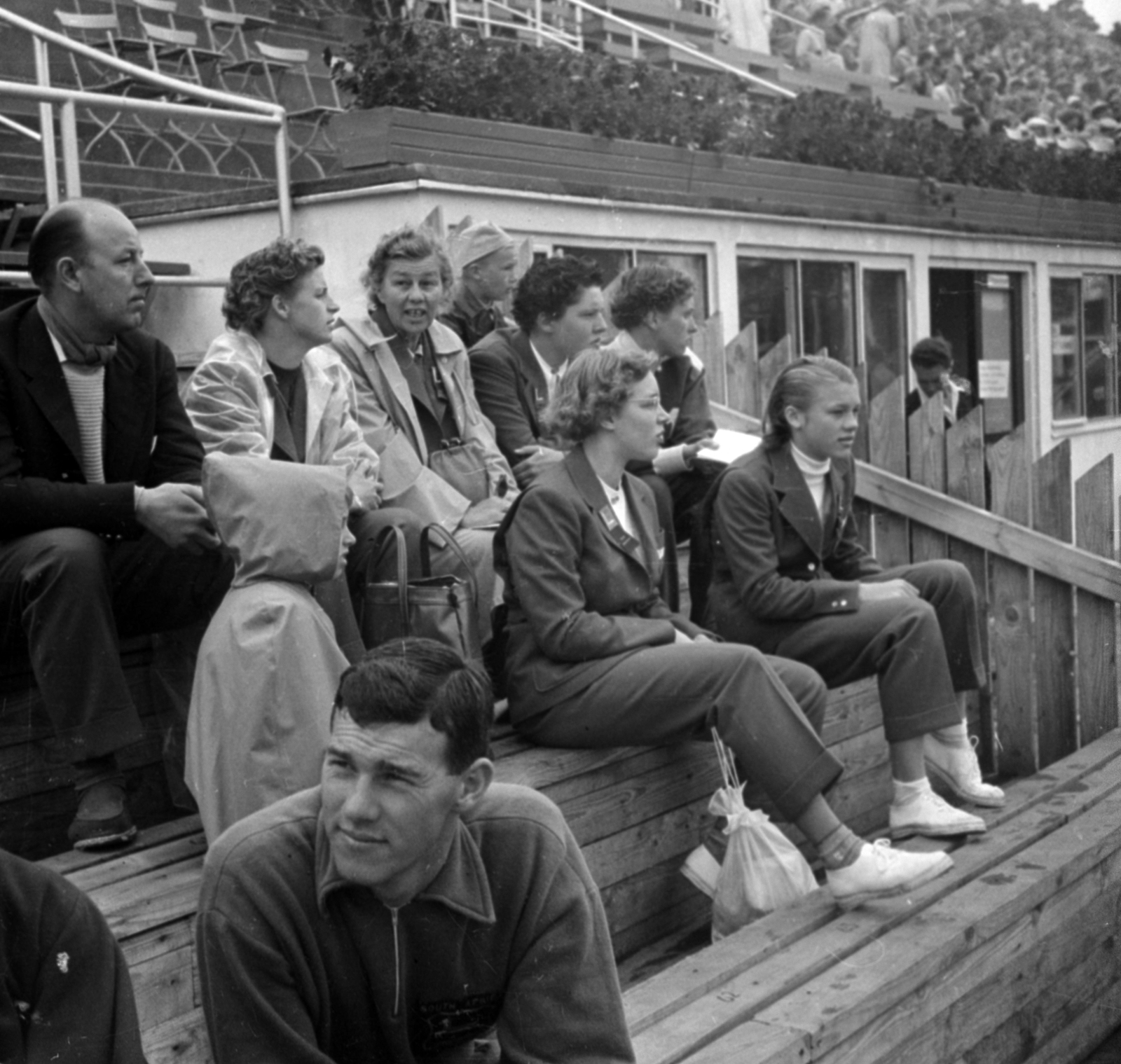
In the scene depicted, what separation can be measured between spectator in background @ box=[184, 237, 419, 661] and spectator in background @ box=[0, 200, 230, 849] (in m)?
0.14

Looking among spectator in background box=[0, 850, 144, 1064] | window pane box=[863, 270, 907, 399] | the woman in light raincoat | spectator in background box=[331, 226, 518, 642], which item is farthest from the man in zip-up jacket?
window pane box=[863, 270, 907, 399]

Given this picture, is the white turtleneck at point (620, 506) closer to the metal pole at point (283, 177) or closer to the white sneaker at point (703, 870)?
the white sneaker at point (703, 870)

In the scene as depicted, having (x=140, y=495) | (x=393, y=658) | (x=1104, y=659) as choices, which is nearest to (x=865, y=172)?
(x=1104, y=659)

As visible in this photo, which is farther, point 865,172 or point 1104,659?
point 865,172

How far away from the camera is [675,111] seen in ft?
33.7

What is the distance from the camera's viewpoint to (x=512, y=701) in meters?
4.23

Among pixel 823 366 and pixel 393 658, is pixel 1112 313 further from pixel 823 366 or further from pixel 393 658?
pixel 393 658

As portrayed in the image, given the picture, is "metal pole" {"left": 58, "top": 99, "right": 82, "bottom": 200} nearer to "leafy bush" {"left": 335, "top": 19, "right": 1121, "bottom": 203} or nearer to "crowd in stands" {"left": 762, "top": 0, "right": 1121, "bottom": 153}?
"leafy bush" {"left": 335, "top": 19, "right": 1121, "bottom": 203}

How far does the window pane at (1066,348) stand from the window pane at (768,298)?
3.35 meters

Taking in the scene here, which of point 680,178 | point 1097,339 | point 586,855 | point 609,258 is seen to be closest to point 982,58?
point 1097,339

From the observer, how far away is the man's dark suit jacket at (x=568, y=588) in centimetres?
411

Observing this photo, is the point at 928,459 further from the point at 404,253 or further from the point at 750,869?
the point at 750,869

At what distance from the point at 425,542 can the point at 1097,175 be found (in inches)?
→ 423

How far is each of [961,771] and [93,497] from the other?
292 centimetres
